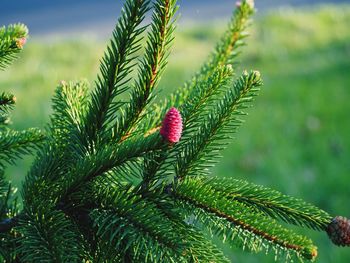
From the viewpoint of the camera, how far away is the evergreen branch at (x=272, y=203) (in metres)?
0.91

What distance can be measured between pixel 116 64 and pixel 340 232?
0.47m

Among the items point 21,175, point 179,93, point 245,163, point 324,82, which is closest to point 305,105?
point 324,82

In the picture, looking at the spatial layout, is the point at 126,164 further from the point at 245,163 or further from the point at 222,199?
the point at 245,163

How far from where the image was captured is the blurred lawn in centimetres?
387

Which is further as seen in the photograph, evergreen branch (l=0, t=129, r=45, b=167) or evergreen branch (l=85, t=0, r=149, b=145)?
evergreen branch (l=0, t=129, r=45, b=167)

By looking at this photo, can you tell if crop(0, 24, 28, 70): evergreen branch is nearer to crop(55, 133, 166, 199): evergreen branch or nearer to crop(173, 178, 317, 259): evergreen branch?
crop(55, 133, 166, 199): evergreen branch

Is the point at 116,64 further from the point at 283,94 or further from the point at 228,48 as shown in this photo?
the point at 283,94

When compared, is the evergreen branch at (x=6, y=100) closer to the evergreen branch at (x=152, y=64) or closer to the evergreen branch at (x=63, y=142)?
the evergreen branch at (x=63, y=142)

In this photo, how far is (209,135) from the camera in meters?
0.99

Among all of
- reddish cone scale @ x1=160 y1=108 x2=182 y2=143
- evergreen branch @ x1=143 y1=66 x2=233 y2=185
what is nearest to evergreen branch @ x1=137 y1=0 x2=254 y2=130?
evergreen branch @ x1=143 y1=66 x2=233 y2=185

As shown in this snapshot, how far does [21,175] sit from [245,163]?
1.89 m

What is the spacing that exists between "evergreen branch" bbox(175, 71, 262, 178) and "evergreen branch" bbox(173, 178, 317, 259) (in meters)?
0.08

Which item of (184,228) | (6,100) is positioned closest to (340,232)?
(184,228)

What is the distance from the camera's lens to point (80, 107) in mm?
1059
